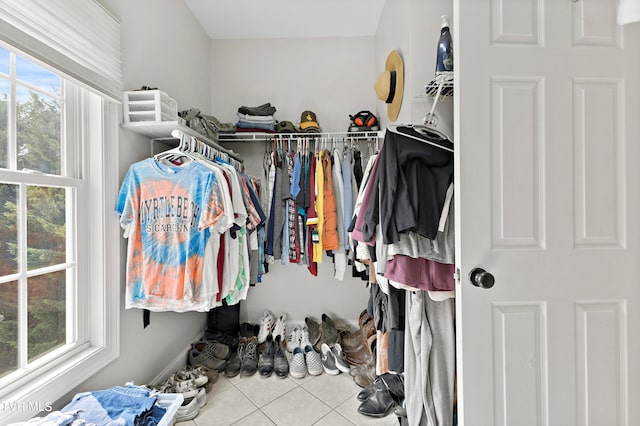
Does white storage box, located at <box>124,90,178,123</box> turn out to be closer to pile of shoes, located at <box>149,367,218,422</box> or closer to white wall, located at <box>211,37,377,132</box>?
white wall, located at <box>211,37,377,132</box>

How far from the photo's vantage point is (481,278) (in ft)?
2.96

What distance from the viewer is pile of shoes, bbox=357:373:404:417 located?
1.56m

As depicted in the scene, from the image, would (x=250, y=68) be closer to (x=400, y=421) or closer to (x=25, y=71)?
(x=25, y=71)

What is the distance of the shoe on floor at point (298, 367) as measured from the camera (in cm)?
191

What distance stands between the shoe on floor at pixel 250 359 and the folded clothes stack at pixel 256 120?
5.63 ft

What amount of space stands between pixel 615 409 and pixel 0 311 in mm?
2196

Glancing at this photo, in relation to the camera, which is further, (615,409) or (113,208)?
(113,208)

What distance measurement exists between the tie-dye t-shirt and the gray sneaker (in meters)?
0.88

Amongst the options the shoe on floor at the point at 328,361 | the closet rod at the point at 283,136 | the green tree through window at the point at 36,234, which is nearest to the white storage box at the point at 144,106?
the green tree through window at the point at 36,234

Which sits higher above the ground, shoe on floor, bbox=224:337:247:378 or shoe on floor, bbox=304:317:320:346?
shoe on floor, bbox=304:317:320:346

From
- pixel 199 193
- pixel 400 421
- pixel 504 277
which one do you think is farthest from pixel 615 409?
pixel 199 193

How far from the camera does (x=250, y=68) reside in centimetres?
257

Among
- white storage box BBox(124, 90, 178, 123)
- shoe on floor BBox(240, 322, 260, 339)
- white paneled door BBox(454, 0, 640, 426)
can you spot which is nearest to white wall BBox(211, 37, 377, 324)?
shoe on floor BBox(240, 322, 260, 339)

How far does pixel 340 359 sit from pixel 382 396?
48 centimetres
